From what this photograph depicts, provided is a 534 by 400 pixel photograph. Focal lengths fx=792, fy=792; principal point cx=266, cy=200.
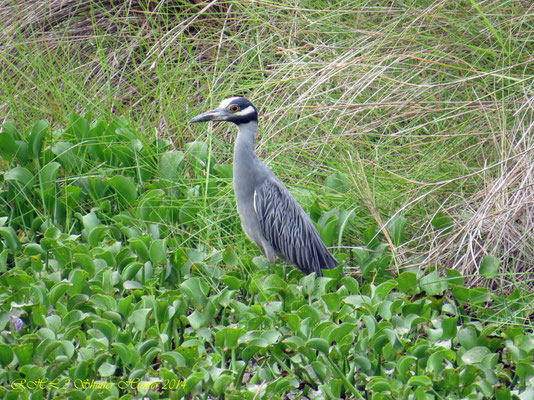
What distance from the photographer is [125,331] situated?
3.13 metres

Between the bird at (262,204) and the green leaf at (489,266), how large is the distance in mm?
717

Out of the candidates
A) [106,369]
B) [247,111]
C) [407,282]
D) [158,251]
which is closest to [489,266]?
[407,282]

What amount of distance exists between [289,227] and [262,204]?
0.57ft

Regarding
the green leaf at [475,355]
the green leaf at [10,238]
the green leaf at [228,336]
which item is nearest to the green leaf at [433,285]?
the green leaf at [475,355]

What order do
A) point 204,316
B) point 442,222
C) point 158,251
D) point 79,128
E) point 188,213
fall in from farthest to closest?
point 79,128 < point 188,213 < point 442,222 < point 158,251 < point 204,316

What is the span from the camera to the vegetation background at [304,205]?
9.71 feet

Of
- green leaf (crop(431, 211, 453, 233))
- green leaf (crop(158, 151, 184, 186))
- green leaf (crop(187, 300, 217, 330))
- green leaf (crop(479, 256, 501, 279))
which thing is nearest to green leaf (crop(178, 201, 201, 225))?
green leaf (crop(158, 151, 184, 186))

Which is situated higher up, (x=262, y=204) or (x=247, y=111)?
(x=247, y=111)

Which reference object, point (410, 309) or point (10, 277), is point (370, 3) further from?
point (10, 277)

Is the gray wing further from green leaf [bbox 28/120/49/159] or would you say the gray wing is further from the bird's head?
green leaf [bbox 28/120/49/159]

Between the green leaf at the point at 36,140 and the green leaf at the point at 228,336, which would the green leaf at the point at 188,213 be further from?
the green leaf at the point at 228,336

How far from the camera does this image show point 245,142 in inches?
152

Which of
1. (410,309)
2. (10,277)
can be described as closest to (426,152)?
(410,309)

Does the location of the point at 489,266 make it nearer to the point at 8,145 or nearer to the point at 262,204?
the point at 262,204
